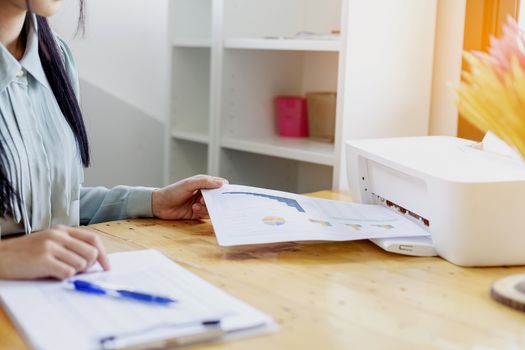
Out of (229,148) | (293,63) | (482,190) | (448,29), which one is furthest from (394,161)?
(293,63)

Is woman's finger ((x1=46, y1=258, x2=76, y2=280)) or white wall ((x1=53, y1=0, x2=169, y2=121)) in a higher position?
white wall ((x1=53, y1=0, x2=169, y2=121))

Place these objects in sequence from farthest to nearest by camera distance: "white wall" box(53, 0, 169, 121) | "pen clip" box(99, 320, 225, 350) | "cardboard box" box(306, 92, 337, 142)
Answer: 1. "white wall" box(53, 0, 169, 121)
2. "cardboard box" box(306, 92, 337, 142)
3. "pen clip" box(99, 320, 225, 350)

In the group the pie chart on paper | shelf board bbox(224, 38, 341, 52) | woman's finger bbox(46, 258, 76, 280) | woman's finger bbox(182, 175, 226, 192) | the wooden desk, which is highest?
shelf board bbox(224, 38, 341, 52)

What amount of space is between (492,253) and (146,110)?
5.25 feet

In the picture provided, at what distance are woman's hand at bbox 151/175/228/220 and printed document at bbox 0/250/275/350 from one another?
0.36 meters

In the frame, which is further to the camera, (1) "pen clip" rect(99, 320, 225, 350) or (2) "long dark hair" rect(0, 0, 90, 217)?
(2) "long dark hair" rect(0, 0, 90, 217)

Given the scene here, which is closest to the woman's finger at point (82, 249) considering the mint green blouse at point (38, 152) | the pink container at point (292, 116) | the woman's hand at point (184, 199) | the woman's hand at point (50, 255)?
the woman's hand at point (50, 255)

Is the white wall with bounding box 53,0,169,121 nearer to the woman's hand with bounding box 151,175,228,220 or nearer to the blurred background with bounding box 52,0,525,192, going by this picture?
the blurred background with bounding box 52,0,525,192

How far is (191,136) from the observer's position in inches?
88.3

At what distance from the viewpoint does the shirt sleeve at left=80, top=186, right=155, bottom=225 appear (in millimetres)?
1315

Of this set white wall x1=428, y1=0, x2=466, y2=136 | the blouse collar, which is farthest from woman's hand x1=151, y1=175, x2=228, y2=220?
white wall x1=428, y1=0, x2=466, y2=136

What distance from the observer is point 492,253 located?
105 cm

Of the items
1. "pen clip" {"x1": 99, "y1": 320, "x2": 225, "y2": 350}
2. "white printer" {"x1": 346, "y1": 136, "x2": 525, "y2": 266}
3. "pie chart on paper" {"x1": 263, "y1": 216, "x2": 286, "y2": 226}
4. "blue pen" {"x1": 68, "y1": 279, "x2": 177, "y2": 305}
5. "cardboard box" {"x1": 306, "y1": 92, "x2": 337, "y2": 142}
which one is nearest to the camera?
"pen clip" {"x1": 99, "y1": 320, "x2": 225, "y2": 350}

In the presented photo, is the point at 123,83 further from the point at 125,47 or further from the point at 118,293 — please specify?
the point at 118,293
